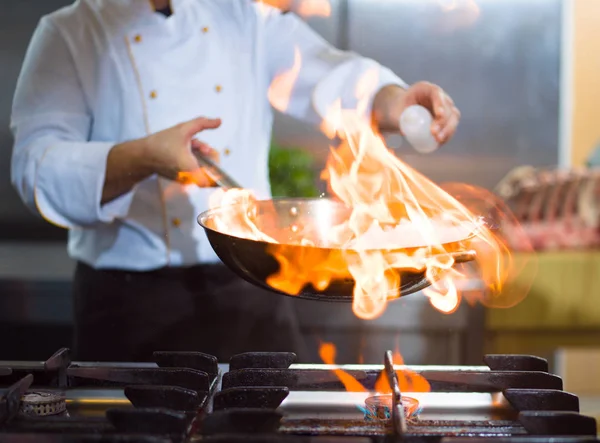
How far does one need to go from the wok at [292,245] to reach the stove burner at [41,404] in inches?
10.0

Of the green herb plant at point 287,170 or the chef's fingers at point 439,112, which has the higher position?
the chef's fingers at point 439,112

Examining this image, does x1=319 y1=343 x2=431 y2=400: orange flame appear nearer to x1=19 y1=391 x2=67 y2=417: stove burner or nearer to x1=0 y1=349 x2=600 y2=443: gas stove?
x1=0 y1=349 x2=600 y2=443: gas stove

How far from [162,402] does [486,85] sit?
117cm

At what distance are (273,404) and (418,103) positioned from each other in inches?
21.2

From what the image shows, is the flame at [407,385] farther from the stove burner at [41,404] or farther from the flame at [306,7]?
the flame at [306,7]

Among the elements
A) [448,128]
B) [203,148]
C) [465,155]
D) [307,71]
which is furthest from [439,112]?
[465,155]

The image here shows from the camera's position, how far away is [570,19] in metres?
1.74

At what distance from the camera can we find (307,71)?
1.20 m

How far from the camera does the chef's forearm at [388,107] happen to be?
1123 millimetres

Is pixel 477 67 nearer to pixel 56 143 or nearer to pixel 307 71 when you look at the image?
pixel 307 71

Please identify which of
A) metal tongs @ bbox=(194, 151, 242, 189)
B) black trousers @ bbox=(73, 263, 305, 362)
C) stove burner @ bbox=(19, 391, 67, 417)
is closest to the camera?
stove burner @ bbox=(19, 391, 67, 417)

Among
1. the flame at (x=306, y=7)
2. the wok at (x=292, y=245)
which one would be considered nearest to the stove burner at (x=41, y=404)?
the wok at (x=292, y=245)

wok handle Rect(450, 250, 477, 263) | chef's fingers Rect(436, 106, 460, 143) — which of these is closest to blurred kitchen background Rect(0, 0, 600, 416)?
chef's fingers Rect(436, 106, 460, 143)

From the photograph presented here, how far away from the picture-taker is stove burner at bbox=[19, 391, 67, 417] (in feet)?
2.69
